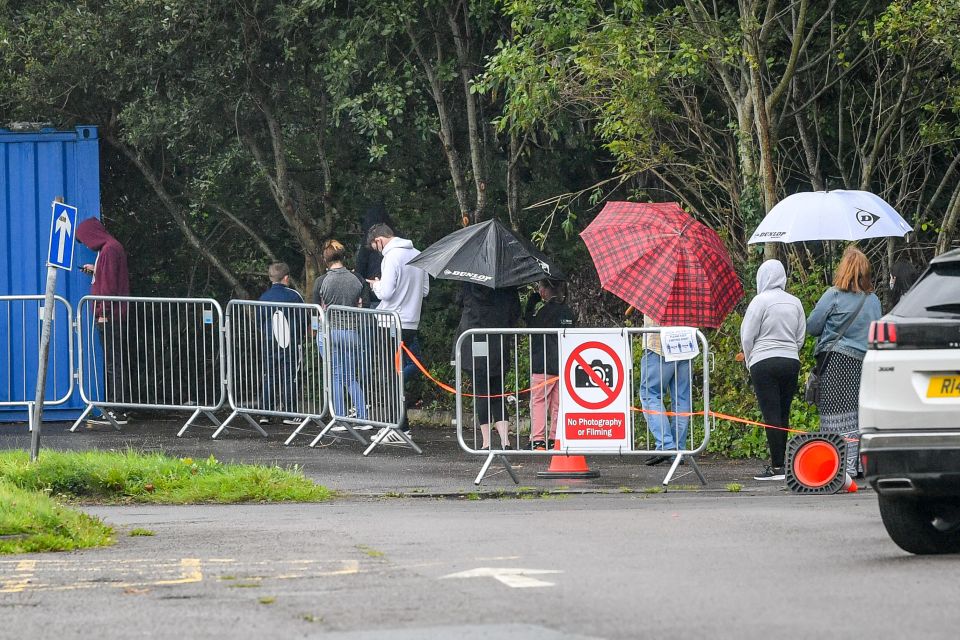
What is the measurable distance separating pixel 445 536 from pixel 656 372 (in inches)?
189

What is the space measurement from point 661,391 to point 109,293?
6.70 meters

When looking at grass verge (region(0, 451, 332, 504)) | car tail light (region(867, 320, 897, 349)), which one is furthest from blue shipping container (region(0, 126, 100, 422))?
car tail light (region(867, 320, 897, 349))

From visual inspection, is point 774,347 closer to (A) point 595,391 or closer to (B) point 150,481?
(A) point 595,391

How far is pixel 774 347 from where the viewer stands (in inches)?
497

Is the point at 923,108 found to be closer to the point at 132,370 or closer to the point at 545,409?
the point at 545,409

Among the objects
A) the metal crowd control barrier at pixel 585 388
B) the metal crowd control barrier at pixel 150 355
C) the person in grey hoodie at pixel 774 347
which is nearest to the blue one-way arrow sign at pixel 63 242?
the metal crowd control barrier at pixel 585 388

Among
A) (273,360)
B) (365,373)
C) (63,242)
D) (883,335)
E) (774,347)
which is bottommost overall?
(365,373)

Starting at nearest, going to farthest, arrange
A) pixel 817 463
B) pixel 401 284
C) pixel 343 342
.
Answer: pixel 817 463, pixel 343 342, pixel 401 284

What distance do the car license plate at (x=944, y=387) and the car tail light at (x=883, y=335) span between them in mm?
274

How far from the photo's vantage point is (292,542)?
9156 millimetres

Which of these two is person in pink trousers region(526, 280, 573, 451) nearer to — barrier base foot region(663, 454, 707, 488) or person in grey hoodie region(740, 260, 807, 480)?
barrier base foot region(663, 454, 707, 488)

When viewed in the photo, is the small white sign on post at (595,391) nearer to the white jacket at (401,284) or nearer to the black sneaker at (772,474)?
the black sneaker at (772,474)

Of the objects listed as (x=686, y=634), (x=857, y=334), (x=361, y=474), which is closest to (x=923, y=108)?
(x=857, y=334)

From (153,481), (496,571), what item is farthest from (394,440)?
(496,571)
